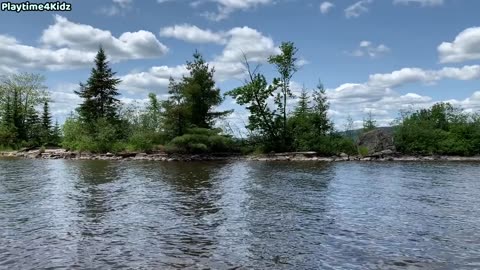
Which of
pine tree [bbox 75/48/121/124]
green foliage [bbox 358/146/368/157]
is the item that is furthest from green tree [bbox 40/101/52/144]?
green foliage [bbox 358/146/368/157]

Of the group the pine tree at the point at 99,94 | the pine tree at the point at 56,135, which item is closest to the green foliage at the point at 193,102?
the pine tree at the point at 99,94

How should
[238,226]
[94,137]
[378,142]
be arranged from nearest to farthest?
[238,226], [378,142], [94,137]

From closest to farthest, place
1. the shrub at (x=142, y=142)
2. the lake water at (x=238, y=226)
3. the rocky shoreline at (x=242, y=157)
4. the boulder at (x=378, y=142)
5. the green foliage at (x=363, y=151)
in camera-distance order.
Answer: the lake water at (x=238, y=226), the rocky shoreline at (x=242, y=157), the green foliage at (x=363, y=151), the shrub at (x=142, y=142), the boulder at (x=378, y=142)

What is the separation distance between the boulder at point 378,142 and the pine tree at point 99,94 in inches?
1684

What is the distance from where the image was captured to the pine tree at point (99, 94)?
73000 millimetres

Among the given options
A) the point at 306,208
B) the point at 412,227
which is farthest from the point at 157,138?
the point at 412,227

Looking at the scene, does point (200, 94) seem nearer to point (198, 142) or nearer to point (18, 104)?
point (198, 142)

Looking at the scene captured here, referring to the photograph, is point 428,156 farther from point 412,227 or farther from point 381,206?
point 412,227

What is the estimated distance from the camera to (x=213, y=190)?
25094mm

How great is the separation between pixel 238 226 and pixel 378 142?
48.1 meters

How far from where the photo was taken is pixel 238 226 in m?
15.6

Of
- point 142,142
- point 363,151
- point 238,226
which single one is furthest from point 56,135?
point 238,226

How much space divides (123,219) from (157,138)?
41.9 meters

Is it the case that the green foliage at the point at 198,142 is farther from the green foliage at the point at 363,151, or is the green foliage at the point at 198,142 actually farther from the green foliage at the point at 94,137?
the green foliage at the point at 363,151
